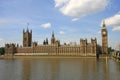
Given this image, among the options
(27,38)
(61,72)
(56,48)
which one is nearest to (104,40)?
(56,48)

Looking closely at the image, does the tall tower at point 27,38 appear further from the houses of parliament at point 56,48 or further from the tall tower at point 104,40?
the tall tower at point 104,40

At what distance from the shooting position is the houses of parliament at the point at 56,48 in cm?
Answer: 13662

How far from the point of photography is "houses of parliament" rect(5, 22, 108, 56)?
13662 cm

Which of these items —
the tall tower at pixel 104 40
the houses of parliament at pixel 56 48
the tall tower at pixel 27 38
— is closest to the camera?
the houses of parliament at pixel 56 48

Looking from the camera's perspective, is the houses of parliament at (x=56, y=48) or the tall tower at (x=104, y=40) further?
the tall tower at (x=104, y=40)

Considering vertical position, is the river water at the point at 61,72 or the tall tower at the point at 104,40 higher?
the tall tower at the point at 104,40

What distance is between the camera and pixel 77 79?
32.2 m

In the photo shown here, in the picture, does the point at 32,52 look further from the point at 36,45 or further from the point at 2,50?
the point at 2,50

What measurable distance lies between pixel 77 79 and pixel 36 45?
126173 millimetres

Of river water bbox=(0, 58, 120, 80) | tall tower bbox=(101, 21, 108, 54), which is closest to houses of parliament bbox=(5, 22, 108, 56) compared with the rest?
tall tower bbox=(101, 21, 108, 54)

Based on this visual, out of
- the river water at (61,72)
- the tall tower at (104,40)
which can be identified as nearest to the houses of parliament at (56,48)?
the tall tower at (104,40)

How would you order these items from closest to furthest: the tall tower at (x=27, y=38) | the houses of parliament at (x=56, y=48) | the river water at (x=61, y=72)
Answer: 1. the river water at (x=61, y=72)
2. the houses of parliament at (x=56, y=48)
3. the tall tower at (x=27, y=38)

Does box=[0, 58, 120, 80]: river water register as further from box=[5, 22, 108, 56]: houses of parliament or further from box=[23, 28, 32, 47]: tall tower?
box=[23, 28, 32, 47]: tall tower

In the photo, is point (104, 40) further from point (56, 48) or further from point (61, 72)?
point (61, 72)
